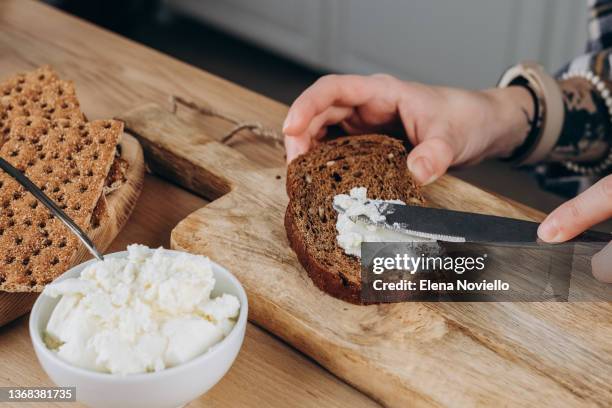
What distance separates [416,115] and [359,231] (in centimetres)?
43

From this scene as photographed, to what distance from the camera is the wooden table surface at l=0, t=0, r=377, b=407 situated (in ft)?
2.97

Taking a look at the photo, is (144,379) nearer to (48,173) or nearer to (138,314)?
(138,314)

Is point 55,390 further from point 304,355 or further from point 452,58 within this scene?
point 452,58

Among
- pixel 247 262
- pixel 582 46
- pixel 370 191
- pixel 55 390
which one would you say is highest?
pixel 582 46

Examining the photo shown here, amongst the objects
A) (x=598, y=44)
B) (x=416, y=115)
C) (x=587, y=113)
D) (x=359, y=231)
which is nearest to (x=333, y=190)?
(x=359, y=231)

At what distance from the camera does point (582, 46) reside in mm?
2717

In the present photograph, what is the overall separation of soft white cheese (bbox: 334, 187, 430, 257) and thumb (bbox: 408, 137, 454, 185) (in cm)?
17

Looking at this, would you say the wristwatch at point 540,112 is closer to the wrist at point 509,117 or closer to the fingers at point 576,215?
the wrist at point 509,117

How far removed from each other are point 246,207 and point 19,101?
0.46m

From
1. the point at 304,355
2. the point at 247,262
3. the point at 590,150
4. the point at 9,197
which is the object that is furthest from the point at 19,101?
the point at 590,150

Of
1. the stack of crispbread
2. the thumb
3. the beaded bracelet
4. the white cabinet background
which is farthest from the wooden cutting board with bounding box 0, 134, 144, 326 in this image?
the white cabinet background

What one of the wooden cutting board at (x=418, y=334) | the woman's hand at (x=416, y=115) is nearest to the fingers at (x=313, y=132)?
the woman's hand at (x=416, y=115)

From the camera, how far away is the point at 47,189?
109 cm

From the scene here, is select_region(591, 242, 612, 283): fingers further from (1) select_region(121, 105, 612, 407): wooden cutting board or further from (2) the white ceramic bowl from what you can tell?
(2) the white ceramic bowl
